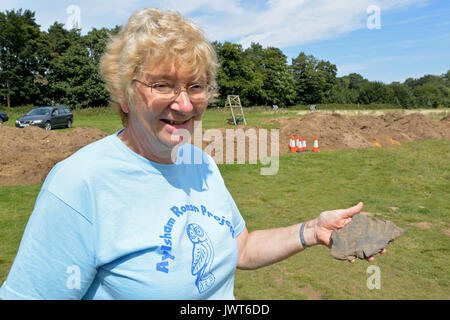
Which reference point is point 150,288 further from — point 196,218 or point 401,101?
point 401,101

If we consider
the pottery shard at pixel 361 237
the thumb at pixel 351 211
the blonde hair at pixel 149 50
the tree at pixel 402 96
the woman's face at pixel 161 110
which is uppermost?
the tree at pixel 402 96

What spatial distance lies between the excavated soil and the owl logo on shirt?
9.41m

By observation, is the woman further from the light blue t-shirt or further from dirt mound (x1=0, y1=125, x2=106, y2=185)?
dirt mound (x1=0, y1=125, x2=106, y2=185)

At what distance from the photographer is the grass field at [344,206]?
174 inches

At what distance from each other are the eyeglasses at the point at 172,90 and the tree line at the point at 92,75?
113ft

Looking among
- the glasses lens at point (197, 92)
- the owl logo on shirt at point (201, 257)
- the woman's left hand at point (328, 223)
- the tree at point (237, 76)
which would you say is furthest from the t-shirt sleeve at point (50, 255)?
the tree at point (237, 76)

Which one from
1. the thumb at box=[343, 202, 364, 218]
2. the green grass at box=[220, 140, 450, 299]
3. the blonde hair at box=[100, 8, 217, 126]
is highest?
the blonde hair at box=[100, 8, 217, 126]

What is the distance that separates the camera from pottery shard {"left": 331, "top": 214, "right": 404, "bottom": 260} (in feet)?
7.10

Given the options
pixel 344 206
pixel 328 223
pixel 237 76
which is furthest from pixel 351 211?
pixel 237 76

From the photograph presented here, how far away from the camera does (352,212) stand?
7.18 feet

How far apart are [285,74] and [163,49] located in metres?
73.8

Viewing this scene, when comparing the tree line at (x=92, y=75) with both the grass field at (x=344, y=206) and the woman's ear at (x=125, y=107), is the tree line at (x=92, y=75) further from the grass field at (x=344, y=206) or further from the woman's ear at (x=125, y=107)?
the woman's ear at (x=125, y=107)

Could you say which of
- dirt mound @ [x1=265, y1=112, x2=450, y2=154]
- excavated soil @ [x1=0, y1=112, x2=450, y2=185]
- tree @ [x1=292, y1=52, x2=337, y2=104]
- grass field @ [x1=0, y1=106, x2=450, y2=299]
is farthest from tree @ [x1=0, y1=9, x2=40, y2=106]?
tree @ [x1=292, y1=52, x2=337, y2=104]

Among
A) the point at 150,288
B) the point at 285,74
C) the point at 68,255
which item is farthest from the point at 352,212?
the point at 285,74
